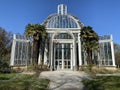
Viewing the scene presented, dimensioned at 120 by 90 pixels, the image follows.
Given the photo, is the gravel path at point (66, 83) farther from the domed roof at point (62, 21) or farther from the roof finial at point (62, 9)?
the roof finial at point (62, 9)

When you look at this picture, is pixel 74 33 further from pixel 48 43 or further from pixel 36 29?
pixel 36 29

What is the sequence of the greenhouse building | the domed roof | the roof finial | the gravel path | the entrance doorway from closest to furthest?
1. the gravel path
2. the greenhouse building
3. the entrance doorway
4. the domed roof
5. the roof finial

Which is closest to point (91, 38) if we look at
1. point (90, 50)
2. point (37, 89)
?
point (90, 50)

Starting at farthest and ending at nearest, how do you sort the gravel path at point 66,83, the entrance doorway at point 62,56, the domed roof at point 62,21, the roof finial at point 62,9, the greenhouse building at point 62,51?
the roof finial at point 62,9 → the domed roof at point 62,21 → the entrance doorway at point 62,56 → the greenhouse building at point 62,51 → the gravel path at point 66,83

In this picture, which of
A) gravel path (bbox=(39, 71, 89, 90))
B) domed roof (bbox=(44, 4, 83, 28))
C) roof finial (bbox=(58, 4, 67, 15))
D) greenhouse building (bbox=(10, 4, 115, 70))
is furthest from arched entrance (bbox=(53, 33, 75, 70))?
gravel path (bbox=(39, 71, 89, 90))

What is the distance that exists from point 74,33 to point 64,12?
20.3ft

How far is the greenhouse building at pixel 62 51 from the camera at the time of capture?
3086 centimetres

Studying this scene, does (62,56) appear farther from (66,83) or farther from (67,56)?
(66,83)

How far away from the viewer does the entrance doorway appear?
31.2 meters

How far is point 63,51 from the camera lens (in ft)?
104

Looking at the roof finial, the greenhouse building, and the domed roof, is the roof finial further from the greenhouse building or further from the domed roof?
the greenhouse building

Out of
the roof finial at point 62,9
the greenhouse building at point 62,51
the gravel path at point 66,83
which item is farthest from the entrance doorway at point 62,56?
the gravel path at point 66,83

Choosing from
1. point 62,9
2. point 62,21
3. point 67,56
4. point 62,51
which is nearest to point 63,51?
point 62,51

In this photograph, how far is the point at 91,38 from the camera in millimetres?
29531
